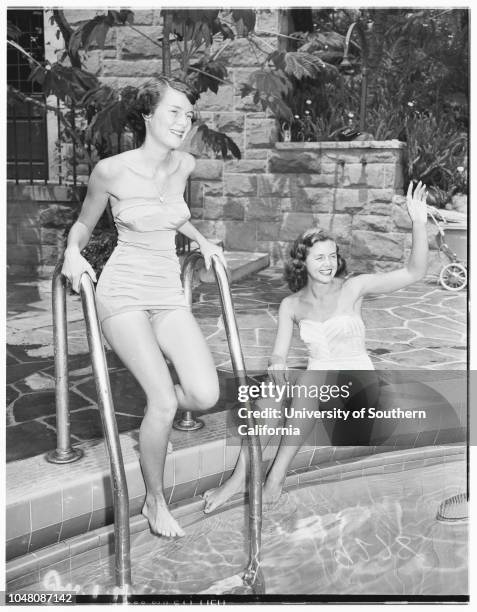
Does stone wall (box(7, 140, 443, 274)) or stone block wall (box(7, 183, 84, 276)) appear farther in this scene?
stone wall (box(7, 140, 443, 274))

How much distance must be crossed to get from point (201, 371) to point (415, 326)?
6.38 ft

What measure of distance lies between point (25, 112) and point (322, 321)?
2988mm

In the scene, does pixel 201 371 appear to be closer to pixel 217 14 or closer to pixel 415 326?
pixel 217 14

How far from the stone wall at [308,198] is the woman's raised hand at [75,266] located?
133 centimetres

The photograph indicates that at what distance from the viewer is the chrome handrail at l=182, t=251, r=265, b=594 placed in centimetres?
195

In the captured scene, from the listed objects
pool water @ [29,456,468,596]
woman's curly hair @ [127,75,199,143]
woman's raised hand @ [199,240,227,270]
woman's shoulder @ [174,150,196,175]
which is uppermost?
woman's curly hair @ [127,75,199,143]

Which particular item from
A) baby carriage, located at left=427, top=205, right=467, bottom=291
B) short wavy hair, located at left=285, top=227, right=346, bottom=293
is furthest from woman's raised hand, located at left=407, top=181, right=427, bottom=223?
baby carriage, located at left=427, top=205, right=467, bottom=291

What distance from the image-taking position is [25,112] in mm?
4219

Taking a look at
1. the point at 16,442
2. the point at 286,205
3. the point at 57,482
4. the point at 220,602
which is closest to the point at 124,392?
the point at 16,442

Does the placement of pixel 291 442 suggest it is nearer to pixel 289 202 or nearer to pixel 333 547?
pixel 333 547

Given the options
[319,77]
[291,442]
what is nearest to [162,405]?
[291,442]

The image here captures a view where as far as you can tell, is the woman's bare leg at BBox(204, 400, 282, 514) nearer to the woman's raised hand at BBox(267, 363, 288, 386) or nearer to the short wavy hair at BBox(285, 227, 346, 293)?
the woman's raised hand at BBox(267, 363, 288, 386)

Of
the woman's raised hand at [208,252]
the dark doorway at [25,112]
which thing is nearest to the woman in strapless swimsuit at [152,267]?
the woman's raised hand at [208,252]

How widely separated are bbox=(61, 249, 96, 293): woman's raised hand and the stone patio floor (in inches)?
13.1
